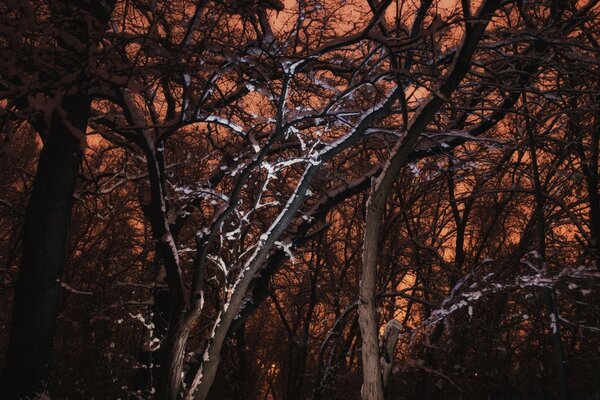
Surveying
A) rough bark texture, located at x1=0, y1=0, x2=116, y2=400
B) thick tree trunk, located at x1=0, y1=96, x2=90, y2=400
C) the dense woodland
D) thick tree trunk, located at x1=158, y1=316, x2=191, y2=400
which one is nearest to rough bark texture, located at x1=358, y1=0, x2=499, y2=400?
the dense woodland

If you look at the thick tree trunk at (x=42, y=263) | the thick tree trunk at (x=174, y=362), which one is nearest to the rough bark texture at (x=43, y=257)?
the thick tree trunk at (x=42, y=263)

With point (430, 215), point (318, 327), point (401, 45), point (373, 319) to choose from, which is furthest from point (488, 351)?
point (318, 327)

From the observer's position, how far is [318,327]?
2300 centimetres

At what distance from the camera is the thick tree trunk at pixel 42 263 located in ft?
16.0

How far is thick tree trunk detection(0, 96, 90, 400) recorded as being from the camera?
4891mm

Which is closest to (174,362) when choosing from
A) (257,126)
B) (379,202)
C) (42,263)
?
(42,263)

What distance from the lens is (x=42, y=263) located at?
16.7ft

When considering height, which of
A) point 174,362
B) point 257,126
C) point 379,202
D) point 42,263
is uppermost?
point 257,126

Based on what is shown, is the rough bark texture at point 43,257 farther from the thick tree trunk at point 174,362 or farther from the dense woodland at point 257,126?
the thick tree trunk at point 174,362

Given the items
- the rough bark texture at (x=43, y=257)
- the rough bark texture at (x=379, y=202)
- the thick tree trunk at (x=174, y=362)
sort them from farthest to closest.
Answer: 1. the rough bark texture at (x=43, y=257)
2. the thick tree trunk at (x=174, y=362)
3. the rough bark texture at (x=379, y=202)

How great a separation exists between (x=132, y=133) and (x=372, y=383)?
13.3 ft

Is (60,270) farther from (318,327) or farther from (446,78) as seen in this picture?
(318,327)

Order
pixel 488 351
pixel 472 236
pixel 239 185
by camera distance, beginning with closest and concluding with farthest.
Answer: pixel 239 185 → pixel 488 351 → pixel 472 236

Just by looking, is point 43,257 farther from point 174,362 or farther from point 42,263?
point 174,362
